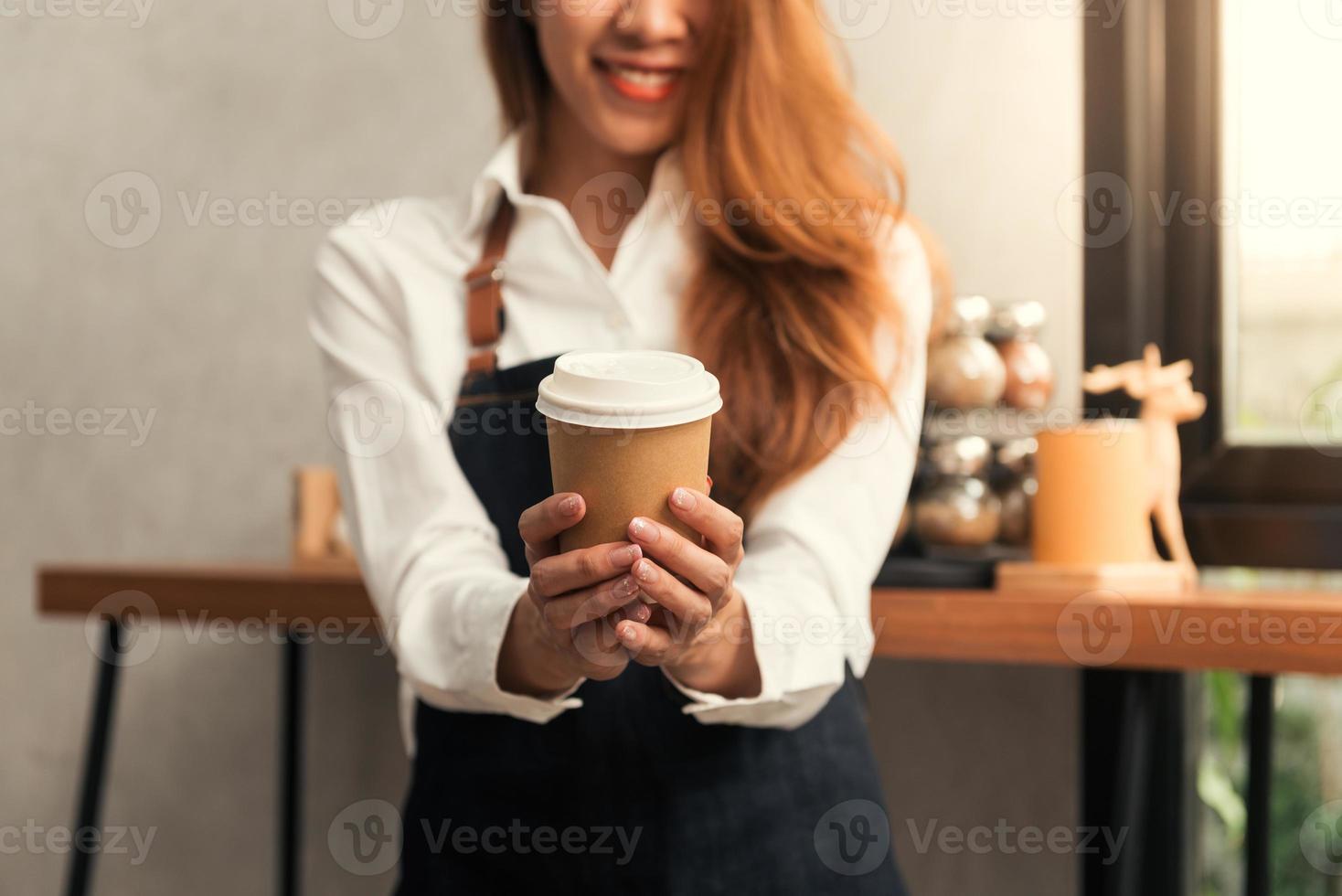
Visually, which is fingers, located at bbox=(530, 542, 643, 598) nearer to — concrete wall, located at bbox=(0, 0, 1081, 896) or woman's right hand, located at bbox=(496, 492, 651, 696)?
woman's right hand, located at bbox=(496, 492, 651, 696)

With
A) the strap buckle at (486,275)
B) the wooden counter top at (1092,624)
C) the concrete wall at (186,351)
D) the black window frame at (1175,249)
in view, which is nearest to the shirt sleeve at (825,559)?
the wooden counter top at (1092,624)

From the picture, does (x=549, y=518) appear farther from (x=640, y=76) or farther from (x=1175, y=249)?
(x=1175, y=249)

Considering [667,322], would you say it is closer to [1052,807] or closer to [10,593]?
[1052,807]

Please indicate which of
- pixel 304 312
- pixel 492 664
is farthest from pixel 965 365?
pixel 304 312

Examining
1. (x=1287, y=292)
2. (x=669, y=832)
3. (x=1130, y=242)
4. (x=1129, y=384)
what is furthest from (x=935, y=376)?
(x=669, y=832)

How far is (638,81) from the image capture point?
106 cm

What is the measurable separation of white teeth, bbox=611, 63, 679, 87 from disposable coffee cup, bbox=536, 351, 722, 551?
19.9 inches

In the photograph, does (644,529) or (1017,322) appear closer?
(644,529)

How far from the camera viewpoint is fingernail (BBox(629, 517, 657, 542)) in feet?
1.99

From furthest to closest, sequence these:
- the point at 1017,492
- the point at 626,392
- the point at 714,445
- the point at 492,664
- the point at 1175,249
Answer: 1. the point at 1175,249
2. the point at 1017,492
3. the point at 714,445
4. the point at 492,664
5. the point at 626,392

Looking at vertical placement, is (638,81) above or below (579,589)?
above

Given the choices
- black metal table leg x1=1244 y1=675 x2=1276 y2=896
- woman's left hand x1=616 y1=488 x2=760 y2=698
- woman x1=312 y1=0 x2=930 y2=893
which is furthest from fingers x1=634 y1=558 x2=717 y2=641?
black metal table leg x1=1244 y1=675 x2=1276 y2=896

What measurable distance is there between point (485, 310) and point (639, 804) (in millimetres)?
437

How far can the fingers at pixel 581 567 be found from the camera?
2.00 feet
